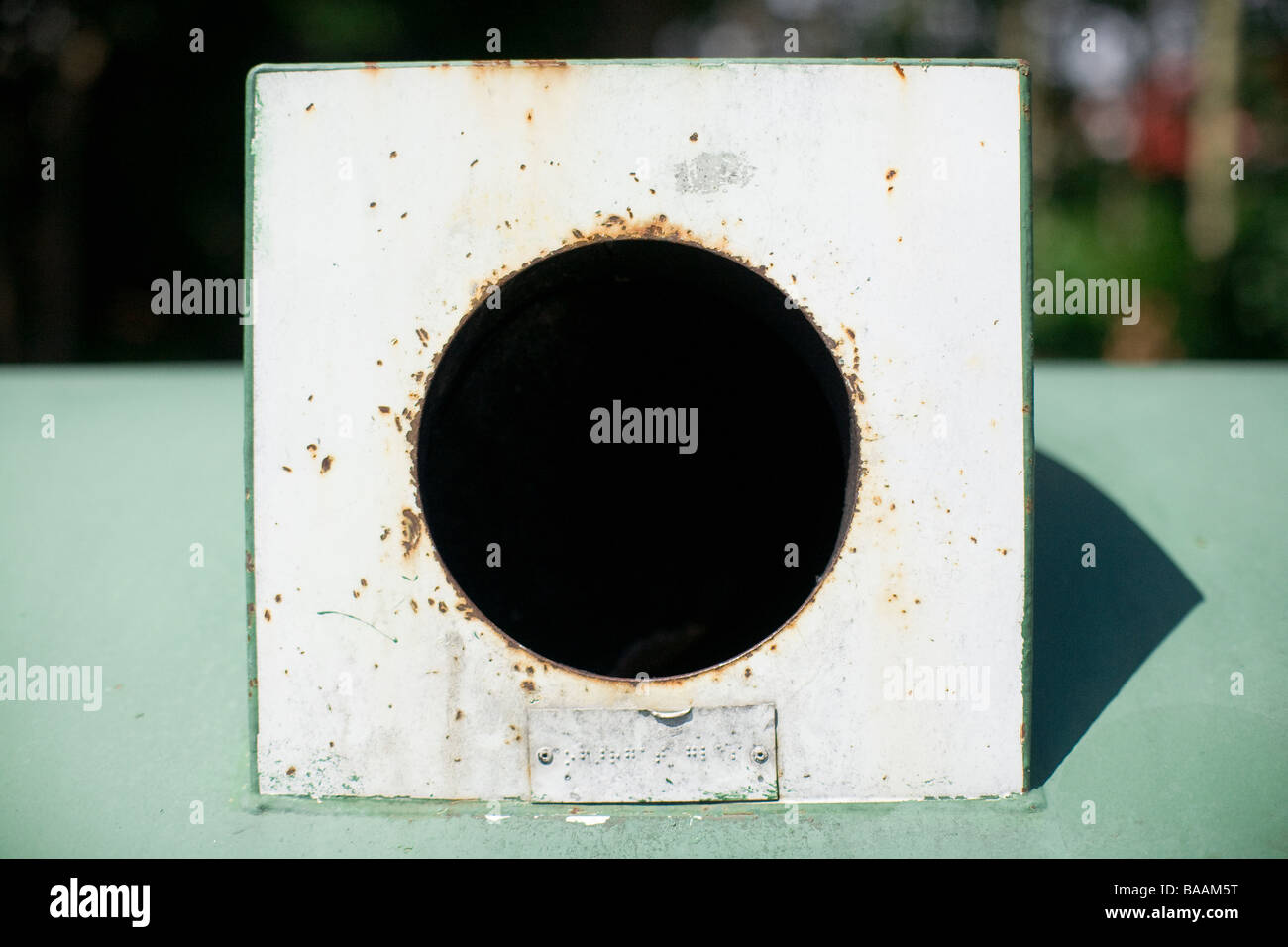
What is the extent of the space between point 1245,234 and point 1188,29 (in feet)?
10.4

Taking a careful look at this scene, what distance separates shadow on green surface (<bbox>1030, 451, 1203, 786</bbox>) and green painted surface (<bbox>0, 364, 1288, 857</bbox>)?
2 cm

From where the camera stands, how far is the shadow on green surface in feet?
6.03

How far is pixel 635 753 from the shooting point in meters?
1.71

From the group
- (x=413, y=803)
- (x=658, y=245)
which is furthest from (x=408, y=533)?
(x=658, y=245)

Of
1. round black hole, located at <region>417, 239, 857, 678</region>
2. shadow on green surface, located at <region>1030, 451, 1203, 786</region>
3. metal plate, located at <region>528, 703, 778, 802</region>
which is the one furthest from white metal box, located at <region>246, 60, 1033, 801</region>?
round black hole, located at <region>417, 239, 857, 678</region>

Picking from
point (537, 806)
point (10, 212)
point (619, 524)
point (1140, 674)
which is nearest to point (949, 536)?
point (1140, 674)

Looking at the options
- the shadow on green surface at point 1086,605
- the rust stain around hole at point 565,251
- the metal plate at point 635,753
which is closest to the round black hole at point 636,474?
the rust stain around hole at point 565,251

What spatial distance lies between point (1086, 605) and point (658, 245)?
97cm

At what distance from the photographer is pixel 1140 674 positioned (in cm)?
188

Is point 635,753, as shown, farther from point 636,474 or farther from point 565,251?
point 636,474

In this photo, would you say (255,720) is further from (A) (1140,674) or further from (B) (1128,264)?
(B) (1128,264)

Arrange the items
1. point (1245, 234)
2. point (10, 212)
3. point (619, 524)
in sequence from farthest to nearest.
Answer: point (1245, 234) → point (10, 212) → point (619, 524)

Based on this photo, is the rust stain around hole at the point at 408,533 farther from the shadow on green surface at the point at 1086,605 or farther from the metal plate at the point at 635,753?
the shadow on green surface at the point at 1086,605

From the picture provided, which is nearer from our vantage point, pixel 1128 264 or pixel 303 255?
pixel 303 255
